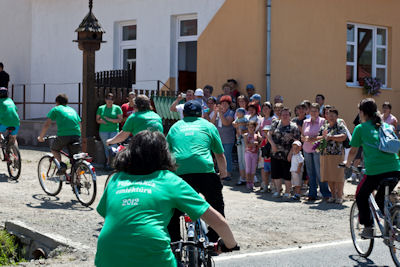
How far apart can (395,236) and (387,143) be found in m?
1.08

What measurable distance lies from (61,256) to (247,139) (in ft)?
20.9

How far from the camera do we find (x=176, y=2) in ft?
62.8

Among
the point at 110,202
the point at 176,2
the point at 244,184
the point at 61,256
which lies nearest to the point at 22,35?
the point at 176,2

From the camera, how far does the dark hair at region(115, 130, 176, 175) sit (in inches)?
152

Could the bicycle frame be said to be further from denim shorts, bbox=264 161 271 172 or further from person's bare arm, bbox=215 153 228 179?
denim shorts, bbox=264 161 271 172

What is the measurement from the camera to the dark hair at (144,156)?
12.7 ft

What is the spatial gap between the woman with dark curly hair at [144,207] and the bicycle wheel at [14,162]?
9.62 m

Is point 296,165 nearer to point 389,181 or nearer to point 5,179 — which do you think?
point 389,181

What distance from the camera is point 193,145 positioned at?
6.67 metres

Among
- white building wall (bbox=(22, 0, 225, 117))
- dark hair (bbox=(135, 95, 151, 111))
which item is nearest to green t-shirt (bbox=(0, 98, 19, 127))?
dark hair (bbox=(135, 95, 151, 111))

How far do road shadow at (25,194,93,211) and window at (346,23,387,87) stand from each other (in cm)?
1037

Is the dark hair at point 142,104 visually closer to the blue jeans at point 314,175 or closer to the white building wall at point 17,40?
the blue jeans at point 314,175

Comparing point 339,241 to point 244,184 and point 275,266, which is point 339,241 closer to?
point 275,266

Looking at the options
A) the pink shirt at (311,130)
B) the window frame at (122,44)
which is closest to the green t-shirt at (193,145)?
the pink shirt at (311,130)
